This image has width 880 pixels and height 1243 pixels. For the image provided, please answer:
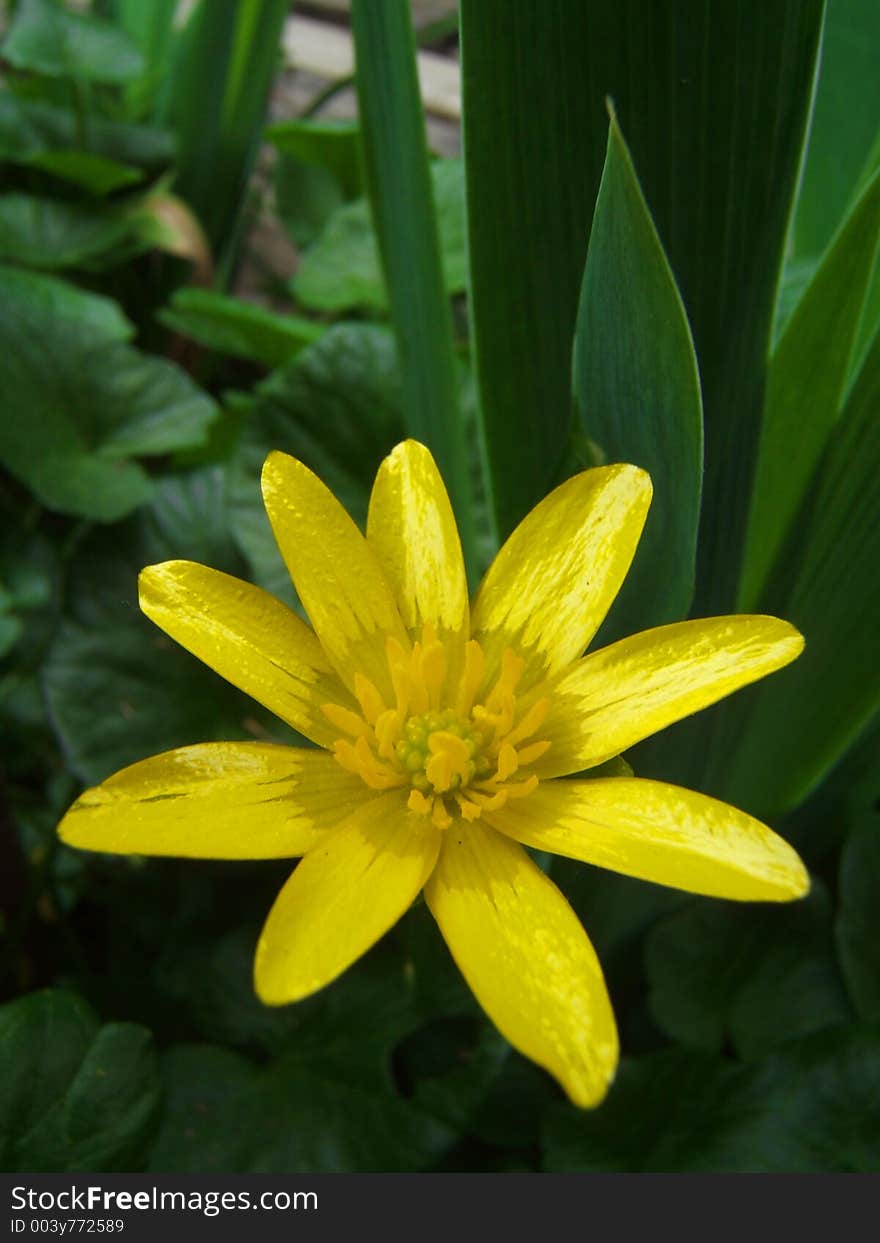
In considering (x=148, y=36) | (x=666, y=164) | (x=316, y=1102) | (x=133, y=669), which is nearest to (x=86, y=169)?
(x=148, y=36)

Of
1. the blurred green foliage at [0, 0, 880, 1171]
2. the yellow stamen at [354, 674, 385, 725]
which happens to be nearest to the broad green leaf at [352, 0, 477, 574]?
the blurred green foliage at [0, 0, 880, 1171]

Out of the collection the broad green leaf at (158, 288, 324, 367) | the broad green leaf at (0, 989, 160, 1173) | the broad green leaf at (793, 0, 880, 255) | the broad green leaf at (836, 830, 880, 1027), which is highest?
the broad green leaf at (793, 0, 880, 255)

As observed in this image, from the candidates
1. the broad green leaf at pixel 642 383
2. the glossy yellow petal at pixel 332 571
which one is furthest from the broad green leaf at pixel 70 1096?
the broad green leaf at pixel 642 383

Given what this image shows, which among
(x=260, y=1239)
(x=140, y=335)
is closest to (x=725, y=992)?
(x=260, y=1239)

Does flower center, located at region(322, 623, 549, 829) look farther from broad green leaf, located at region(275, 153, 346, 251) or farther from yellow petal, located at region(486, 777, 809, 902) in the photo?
broad green leaf, located at region(275, 153, 346, 251)

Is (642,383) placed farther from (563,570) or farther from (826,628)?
(826,628)

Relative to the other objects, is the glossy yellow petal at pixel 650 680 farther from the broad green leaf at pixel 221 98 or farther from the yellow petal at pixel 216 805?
the broad green leaf at pixel 221 98
